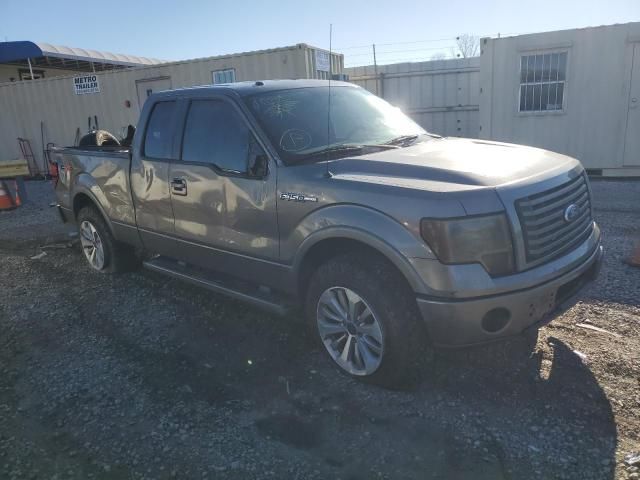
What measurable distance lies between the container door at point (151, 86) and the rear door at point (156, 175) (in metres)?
9.32

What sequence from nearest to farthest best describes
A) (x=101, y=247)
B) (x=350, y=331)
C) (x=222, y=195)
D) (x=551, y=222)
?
(x=551, y=222)
(x=350, y=331)
(x=222, y=195)
(x=101, y=247)

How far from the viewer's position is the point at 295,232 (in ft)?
11.2

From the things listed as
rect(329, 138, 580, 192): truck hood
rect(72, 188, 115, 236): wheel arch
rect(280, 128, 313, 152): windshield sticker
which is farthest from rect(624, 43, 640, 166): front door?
rect(72, 188, 115, 236): wheel arch

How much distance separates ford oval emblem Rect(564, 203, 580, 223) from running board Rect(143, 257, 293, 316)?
74.4 inches

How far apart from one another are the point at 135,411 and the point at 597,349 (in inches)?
123

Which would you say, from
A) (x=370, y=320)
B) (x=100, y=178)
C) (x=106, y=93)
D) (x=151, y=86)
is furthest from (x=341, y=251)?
(x=106, y=93)

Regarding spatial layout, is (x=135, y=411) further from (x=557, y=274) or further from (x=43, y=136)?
(x=43, y=136)

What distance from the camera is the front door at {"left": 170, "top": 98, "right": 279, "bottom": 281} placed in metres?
3.64

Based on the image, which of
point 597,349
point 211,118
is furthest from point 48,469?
point 597,349

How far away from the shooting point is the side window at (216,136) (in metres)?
3.78

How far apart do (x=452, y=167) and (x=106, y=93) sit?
14010 mm

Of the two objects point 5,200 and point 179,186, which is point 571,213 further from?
point 5,200

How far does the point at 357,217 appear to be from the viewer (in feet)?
9.90

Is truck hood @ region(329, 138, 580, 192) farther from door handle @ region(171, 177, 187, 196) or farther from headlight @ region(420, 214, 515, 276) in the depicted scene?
door handle @ region(171, 177, 187, 196)
